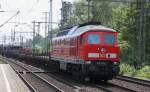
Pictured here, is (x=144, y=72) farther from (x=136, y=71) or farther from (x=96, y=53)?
(x=96, y=53)

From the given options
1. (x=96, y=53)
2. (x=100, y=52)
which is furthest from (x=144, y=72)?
(x=96, y=53)

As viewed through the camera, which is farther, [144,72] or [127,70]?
[127,70]

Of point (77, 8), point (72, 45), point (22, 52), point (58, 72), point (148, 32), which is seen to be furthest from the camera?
point (77, 8)

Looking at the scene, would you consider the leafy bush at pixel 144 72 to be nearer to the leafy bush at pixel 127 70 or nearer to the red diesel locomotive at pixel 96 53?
the leafy bush at pixel 127 70

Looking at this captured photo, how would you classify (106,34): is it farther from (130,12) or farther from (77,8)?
(77,8)

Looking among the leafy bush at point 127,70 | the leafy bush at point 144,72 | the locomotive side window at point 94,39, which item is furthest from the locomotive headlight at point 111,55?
the leafy bush at point 127,70

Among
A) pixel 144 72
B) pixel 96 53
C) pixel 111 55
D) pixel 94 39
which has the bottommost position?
pixel 144 72

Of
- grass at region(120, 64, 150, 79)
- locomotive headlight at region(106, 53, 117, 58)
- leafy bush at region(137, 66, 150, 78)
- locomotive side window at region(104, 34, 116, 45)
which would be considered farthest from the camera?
grass at region(120, 64, 150, 79)

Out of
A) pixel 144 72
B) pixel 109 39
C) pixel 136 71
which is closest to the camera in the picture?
pixel 109 39

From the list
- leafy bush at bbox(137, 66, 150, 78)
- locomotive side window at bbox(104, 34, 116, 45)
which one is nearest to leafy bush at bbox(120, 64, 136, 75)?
leafy bush at bbox(137, 66, 150, 78)

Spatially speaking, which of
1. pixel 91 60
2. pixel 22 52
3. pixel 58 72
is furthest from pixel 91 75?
pixel 22 52

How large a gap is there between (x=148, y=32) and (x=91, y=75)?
2663 centimetres

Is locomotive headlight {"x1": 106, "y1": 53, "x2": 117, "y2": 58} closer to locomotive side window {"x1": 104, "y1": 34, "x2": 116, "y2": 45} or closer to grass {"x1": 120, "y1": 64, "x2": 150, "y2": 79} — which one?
locomotive side window {"x1": 104, "y1": 34, "x2": 116, "y2": 45}

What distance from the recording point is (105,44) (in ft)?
81.6
